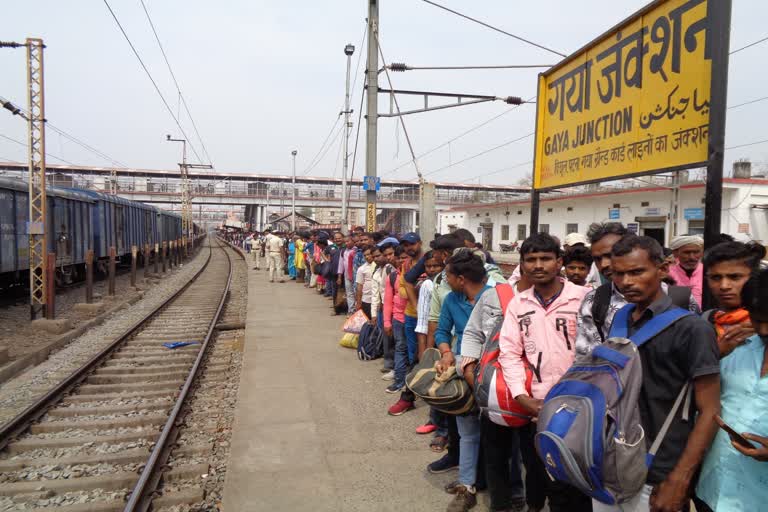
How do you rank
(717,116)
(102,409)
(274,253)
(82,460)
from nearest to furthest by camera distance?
(717,116)
(82,460)
(102,409)
(274,253)

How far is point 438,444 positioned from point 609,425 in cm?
259

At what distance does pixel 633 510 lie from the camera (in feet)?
7.06

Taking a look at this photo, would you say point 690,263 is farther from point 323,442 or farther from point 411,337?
point 323,442

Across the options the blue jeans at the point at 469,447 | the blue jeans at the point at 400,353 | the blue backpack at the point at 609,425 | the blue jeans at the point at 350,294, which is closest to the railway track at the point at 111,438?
the blue jeans at the point at 469,447

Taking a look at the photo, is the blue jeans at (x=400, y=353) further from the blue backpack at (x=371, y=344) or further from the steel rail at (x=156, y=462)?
the steel rail at (x=156, y=462)

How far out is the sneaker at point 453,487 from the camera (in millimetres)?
3504

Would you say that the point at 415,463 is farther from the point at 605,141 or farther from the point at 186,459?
the point at 605,141

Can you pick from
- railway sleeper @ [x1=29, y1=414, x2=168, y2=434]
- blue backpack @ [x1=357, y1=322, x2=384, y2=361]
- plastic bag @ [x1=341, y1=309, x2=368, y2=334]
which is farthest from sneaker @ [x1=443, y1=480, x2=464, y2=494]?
plastic bag @ [x1=341, y1=309, x2=368, y2=334]

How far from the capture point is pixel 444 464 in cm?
399

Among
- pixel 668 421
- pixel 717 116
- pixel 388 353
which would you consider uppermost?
pixel 717 116

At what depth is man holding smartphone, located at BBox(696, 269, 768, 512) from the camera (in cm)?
185

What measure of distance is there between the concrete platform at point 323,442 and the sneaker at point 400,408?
66 mm

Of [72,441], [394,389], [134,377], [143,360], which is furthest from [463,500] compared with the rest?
[143,360]

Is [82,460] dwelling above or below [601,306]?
below
